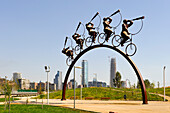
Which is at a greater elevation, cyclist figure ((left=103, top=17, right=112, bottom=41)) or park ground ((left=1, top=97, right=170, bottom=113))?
cyclist figure ((left=103, top=17, right=112, bottom=41))

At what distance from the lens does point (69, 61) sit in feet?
121

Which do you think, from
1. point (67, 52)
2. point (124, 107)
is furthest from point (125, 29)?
point (67, 52)

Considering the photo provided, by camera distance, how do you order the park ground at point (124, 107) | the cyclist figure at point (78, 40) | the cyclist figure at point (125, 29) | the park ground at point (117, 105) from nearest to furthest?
the park ground at point (124, 107)
the park ground at point (117, 105)
the cyclist figure at point (125, 29)
the cyclist figure at point (78, 40)

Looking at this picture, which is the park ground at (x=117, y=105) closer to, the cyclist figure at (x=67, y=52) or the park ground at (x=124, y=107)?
the park ground at (x=124, y=107)

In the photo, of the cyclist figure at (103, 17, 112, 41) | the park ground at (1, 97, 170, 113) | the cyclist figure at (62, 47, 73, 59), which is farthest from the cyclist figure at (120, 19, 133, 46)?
the cyclist figure at (62, 47, 73, 59)

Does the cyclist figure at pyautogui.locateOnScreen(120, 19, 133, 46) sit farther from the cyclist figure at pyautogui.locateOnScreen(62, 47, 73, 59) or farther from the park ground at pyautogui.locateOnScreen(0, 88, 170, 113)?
the cyclist figure at pyautogui.locateOnScreen(62, 47, 73, 59)

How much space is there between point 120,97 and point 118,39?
19018mm

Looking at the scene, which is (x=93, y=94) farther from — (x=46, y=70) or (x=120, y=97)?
(x=46, y=70)

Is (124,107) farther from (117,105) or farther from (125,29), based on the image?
(125,29)

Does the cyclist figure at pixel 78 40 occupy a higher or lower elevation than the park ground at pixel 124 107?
higher

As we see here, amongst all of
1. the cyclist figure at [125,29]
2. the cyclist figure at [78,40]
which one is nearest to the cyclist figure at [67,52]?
the cyclist figure at [78,40]

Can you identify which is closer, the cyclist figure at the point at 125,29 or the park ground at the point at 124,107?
the park ground at the point at 124,107

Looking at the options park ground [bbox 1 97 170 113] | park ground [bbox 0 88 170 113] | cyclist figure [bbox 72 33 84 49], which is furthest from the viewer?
cyclist figure [bbox 72 33 84 49]

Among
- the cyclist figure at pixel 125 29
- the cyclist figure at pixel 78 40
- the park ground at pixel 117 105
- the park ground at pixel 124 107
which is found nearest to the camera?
the park ground at pixel 124 107
